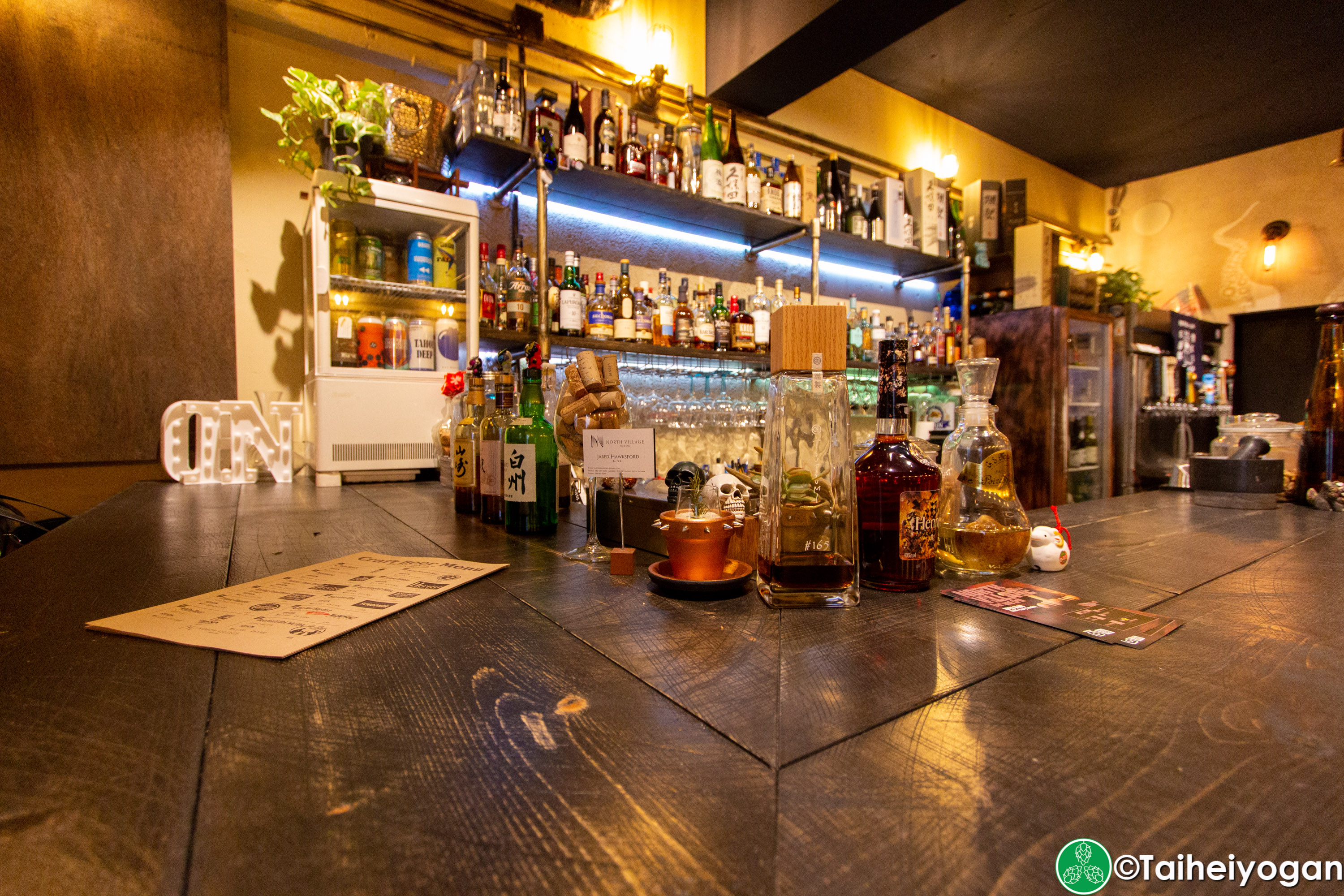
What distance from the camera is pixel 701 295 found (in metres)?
2.81

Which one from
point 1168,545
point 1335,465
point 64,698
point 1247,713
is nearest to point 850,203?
point 1335,465

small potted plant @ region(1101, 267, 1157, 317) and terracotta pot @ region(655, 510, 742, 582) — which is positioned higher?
small potted plant @ region(1101, 267, 1157, 317)

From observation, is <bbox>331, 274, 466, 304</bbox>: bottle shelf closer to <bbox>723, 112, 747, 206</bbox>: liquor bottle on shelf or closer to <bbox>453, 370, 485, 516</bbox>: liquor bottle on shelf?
<bbox>453, 370, 485, 516</bbox>: liquor bottle on shelf

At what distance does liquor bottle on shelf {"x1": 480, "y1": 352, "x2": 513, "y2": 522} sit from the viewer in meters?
1.12

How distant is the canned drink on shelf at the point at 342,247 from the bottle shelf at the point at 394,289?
32 mm

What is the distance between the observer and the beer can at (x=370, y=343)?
2.11 m

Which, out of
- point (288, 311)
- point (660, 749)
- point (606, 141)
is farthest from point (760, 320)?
point (660, 749)

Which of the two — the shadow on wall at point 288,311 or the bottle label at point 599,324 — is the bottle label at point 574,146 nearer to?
the bottle label at point 599,324

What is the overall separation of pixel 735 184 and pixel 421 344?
1.52 m

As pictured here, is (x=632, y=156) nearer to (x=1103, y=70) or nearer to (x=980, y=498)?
(x=980, y=498)

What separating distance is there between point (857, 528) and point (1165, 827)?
1.44ft

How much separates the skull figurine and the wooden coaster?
14 cm

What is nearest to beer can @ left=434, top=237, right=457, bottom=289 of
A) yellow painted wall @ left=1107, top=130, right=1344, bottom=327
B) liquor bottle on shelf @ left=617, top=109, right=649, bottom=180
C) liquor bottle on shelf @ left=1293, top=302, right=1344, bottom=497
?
liquor bottle on shelf @ left=617, top=109, right=649, bottom=180

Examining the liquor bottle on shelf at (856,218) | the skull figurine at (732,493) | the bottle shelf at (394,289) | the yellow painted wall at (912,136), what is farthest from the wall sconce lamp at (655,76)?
the skull figurine at (732,493)
